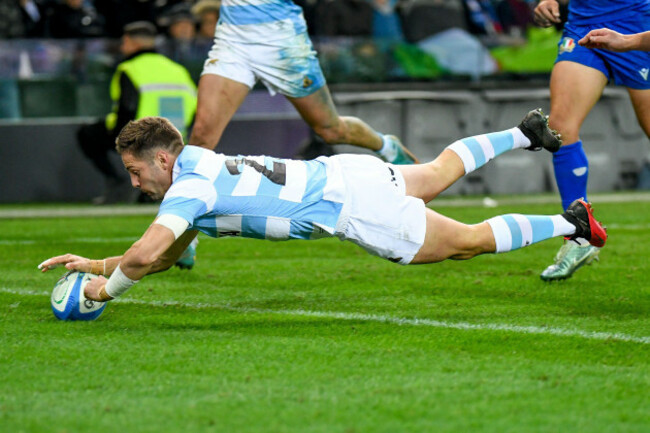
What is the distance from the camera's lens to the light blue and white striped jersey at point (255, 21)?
23.3ft

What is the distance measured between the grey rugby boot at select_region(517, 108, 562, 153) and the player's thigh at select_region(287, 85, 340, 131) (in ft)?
6.06

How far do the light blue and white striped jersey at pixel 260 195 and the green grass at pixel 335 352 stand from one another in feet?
1.58

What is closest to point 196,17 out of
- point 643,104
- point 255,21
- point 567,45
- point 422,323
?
point 255,21

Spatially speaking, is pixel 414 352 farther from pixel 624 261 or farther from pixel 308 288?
pixel 624 261

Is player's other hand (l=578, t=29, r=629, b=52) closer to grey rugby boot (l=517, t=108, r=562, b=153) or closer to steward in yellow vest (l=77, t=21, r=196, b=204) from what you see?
grey rugby boot (l=517, t=108, r=562, b=153)

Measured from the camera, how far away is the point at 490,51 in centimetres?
1388

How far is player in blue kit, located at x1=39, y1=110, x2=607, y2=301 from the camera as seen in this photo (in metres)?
4.88

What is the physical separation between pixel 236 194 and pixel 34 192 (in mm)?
8665

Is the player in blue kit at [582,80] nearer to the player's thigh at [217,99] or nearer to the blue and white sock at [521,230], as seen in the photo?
the blue and white sock at [521,230]

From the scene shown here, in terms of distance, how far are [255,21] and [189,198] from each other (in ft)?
8.55

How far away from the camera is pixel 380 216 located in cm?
502

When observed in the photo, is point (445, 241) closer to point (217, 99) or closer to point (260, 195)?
point (260, 195)

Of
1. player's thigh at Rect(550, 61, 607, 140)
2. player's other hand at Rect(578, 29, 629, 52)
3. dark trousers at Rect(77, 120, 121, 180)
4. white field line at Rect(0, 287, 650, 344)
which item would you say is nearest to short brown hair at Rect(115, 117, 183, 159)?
white field line at Rect(0, 287, 650, 344)

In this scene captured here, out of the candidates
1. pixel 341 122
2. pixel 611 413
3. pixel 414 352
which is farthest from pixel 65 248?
pixel 611 413
